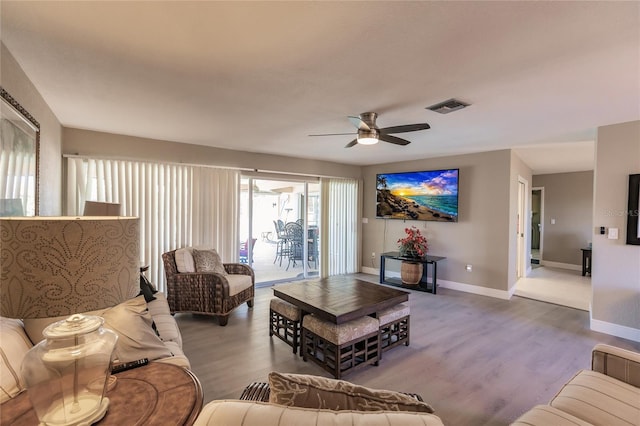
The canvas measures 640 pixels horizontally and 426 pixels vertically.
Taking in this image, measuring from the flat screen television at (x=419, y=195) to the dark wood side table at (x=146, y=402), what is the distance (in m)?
4.93

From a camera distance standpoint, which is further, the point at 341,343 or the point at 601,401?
the point at 341,343

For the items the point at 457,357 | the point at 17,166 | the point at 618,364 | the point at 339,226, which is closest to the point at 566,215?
the point at 339,226

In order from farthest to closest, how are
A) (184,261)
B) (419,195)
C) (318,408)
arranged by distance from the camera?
1. (419,195)
2. (184,261)
3. (318,408)

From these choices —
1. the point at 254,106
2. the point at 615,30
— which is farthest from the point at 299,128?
the point at 615,30

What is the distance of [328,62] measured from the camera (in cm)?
195

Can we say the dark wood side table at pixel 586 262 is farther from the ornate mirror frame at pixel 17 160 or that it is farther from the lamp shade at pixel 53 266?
the ornate mirror frame at pixel 17 160

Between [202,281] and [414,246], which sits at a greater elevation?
[414,246]

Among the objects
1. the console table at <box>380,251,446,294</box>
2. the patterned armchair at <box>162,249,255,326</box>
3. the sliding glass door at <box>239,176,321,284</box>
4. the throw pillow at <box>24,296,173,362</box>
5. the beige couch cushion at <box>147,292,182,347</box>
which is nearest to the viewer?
the throw pillow at <box>24,296,173,362</box>

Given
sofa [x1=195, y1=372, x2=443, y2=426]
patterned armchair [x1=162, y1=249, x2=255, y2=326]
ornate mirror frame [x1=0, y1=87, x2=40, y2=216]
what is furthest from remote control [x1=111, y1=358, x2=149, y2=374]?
patterned armchair [x1=162, y1=249, x2=255, y2=326]

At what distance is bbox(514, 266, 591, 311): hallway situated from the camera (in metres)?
4.54

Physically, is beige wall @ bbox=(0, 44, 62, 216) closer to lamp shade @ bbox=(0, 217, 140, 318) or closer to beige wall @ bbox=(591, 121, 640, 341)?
lamp shade @ bbox=(0, 217, 140, 318)

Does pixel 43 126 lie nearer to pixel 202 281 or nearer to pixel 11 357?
pixel 202 281

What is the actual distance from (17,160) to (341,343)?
8.54ft

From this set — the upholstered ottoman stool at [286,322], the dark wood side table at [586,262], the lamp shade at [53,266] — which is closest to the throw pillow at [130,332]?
the lamp shade at [53,266]
